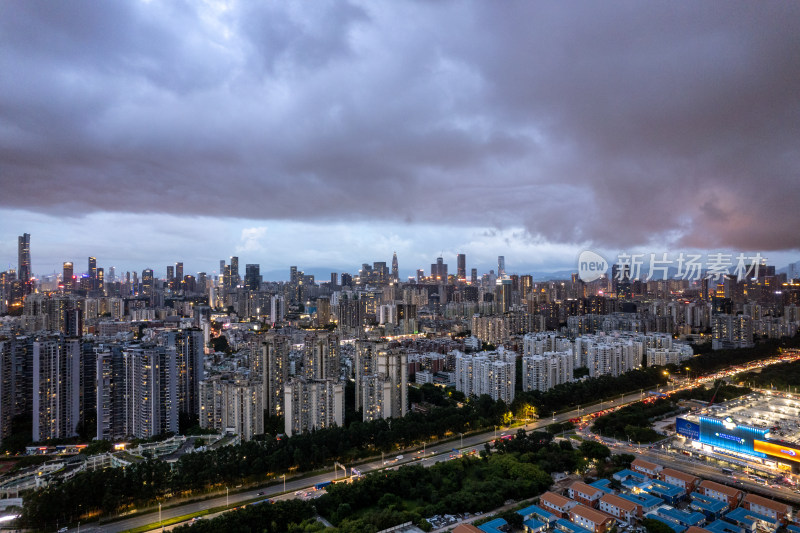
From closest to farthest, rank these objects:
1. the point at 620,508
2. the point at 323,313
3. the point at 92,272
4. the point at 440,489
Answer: the point at 620,508, the point at 440,489, the point at 323,313, the point at 92,272

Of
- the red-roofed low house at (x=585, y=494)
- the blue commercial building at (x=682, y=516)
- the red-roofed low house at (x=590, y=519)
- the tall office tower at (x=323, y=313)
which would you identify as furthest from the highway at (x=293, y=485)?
the tall office tower at (x=323, y=313)

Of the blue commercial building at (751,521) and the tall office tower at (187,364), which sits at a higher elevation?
the tall office tower at (187,364)

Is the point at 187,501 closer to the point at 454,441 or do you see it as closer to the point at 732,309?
the point at 454,441

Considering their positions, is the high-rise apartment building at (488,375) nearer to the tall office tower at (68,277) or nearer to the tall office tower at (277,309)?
the tall office tower at (277,309)

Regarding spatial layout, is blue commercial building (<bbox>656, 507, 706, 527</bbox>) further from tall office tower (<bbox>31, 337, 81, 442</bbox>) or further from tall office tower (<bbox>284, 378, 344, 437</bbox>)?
tall office tower (<bbox>31, 337, 81, 442</bbox>)

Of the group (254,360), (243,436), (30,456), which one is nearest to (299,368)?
(254,360)

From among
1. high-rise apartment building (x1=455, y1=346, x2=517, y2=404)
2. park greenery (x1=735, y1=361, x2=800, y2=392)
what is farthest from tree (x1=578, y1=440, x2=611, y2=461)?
park greenery (x1=735, y1=361, x2=800, y2=392)

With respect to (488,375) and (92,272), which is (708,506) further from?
(92,272)

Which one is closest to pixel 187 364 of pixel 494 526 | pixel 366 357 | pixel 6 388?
pixel 6 388
